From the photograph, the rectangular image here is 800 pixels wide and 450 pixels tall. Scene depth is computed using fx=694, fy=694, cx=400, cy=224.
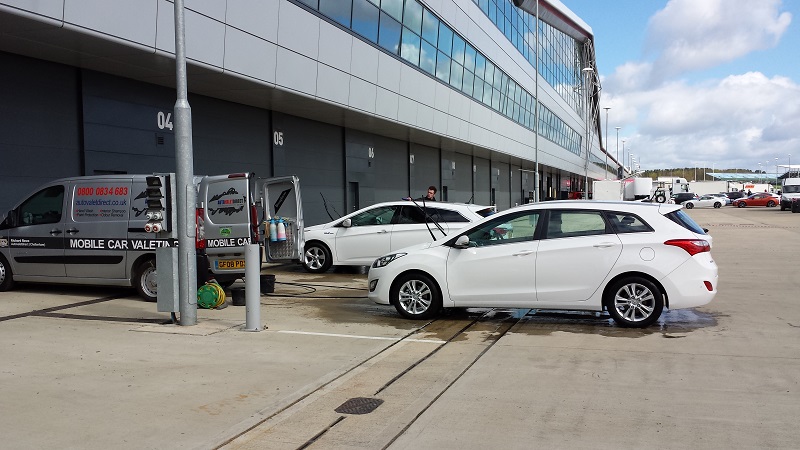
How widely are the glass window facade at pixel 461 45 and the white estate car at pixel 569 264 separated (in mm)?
12268

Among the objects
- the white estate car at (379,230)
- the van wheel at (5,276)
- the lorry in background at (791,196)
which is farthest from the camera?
the lorry in background at (791,196)

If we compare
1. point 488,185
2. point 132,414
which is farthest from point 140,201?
point 488,185

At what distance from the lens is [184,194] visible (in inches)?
357

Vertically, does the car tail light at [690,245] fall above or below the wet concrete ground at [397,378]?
above

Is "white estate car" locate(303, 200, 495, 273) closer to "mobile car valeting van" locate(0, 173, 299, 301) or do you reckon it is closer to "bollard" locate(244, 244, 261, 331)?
"mobile car valeting van" locate(0, 173, 299, 301)

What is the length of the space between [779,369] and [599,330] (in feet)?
7.89

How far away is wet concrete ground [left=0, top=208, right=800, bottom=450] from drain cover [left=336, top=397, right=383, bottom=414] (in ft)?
0.20

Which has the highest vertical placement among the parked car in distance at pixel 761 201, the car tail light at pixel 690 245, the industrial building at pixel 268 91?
the industrial building at pixel 268 91

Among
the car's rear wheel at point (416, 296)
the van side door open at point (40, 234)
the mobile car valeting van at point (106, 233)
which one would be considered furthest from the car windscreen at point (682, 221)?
the van side door open at point (40, 234)

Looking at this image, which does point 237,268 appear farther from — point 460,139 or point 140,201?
point 460,139

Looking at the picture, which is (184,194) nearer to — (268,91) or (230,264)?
(230,264)

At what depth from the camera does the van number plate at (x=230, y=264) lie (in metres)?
11.5

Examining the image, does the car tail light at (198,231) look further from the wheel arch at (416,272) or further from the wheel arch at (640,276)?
the wheel arch at (640,276)

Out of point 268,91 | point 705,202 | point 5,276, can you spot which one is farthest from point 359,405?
point 705,202
